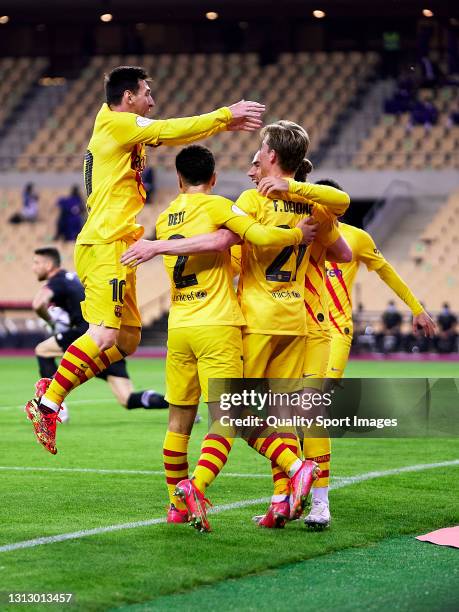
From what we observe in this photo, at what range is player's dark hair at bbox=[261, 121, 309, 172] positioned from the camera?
245 inches

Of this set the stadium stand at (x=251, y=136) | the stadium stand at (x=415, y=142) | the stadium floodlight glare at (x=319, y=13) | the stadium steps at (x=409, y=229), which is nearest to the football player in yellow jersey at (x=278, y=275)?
the stadium stand at (x=251, y=136)

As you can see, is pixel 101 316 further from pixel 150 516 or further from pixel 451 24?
pixel 451 24

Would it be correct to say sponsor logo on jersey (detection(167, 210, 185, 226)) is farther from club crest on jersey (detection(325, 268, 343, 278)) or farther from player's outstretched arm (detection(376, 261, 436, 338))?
club crest on jersey (detection(325, 268, 343, 278))

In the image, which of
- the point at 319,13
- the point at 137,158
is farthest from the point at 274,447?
the point at 319,13

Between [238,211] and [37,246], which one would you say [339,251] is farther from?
[37,246]

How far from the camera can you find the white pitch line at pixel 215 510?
5.65m

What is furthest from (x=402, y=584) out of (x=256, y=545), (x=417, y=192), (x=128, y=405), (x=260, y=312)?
(x=417, y=192)

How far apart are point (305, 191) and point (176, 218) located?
692 millimetres

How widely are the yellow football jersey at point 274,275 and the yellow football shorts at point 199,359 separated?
7.2 inches

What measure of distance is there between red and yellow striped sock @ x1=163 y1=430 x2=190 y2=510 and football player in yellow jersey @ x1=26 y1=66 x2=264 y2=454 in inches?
27.8

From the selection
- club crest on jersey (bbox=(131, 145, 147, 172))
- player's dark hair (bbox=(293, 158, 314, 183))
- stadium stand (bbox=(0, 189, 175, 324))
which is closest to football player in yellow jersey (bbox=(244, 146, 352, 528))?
→ player's dark hair (bbox=(293, 158, 314, 183))

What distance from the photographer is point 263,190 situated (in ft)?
20.1

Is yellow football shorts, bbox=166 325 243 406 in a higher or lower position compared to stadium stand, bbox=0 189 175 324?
lower

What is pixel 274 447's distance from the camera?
19.9 feet
